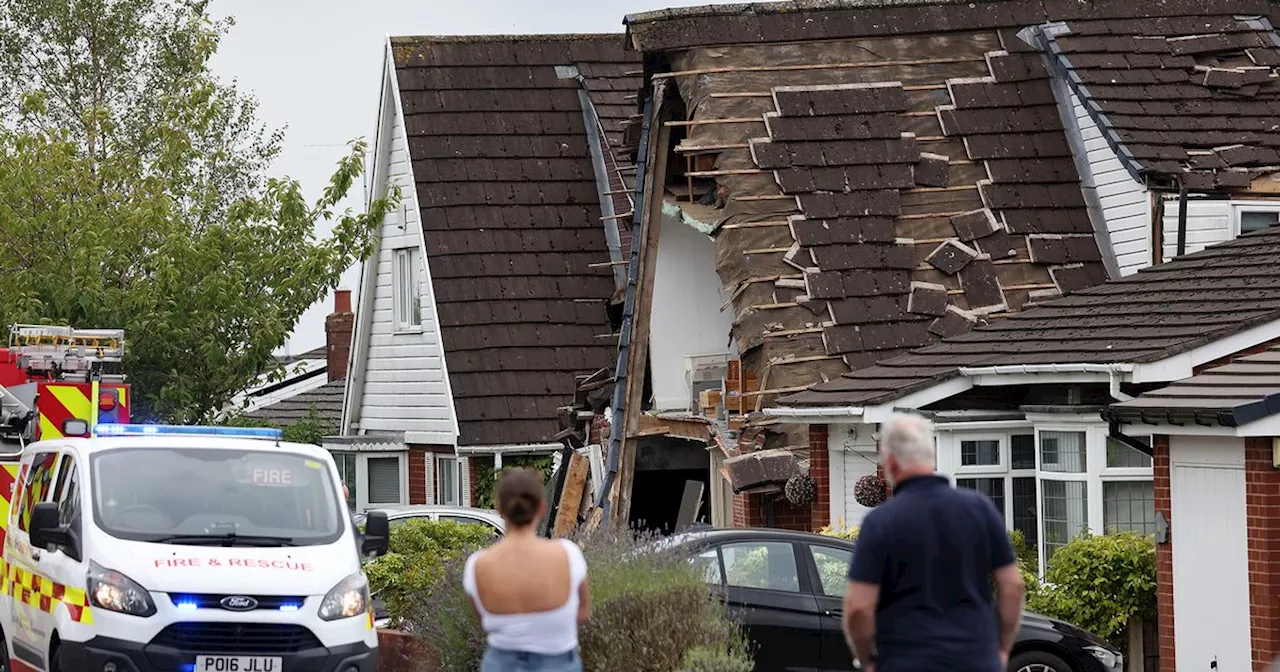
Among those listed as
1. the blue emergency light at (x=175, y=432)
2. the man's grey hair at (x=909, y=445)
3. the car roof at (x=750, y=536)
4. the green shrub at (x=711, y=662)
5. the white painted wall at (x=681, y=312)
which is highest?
the white painted wall at (x=681, y=312)

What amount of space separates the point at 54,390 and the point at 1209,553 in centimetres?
975

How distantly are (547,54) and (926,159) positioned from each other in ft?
33.2

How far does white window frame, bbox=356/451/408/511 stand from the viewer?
32.4 m

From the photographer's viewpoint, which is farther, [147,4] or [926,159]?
[147,4]

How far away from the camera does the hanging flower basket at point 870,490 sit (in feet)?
65.1

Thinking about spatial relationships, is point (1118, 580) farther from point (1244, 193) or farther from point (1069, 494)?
point (1244, 193)

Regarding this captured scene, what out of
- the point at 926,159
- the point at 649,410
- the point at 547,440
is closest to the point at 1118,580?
the point at 926,159

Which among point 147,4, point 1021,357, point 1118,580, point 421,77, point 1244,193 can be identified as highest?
point 147,4

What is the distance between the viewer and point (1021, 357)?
18.8 meters

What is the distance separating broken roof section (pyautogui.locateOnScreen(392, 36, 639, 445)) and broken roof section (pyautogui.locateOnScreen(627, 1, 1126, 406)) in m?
5.20

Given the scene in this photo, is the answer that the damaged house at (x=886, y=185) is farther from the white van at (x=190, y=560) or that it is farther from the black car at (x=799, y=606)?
the white van at (x=190, y=560)

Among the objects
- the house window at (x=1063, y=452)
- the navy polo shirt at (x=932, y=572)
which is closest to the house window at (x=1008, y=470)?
the house window at (x=1063, y=452)

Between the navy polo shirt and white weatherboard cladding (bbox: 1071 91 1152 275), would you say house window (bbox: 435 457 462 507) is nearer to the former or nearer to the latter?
white weatherboard cladding (bbox: 1071 91 1152 275)

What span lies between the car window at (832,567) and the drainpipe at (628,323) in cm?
988
